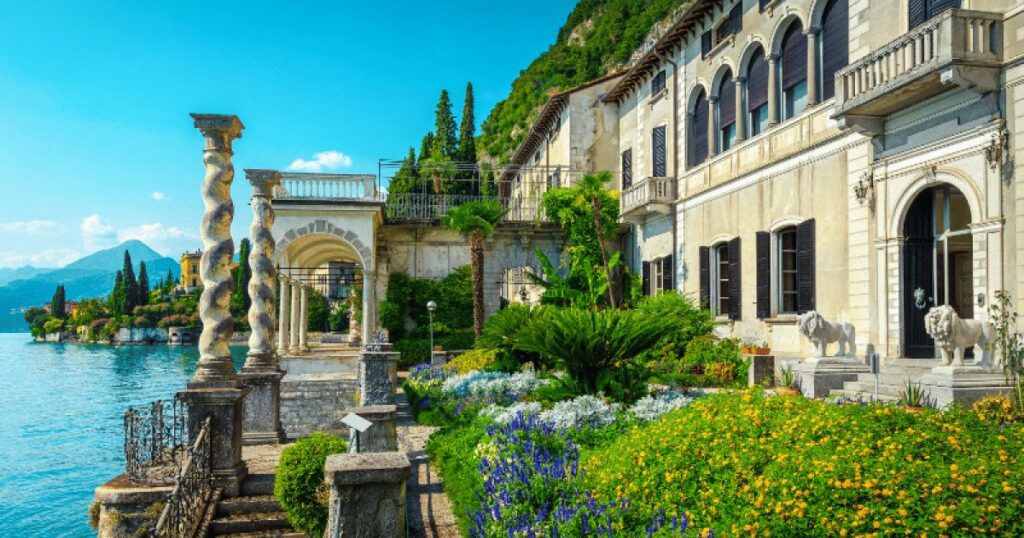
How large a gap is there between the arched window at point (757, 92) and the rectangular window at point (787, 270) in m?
2.84

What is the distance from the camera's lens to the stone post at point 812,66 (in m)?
15.6

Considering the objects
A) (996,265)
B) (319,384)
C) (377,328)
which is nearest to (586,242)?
(377,328)

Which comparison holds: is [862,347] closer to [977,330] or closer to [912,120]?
[977,330]

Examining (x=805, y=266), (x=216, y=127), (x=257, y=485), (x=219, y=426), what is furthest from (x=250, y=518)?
(x=805, y=266)

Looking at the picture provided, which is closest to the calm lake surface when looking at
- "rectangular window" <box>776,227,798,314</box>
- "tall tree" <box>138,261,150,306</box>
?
"rectangular window" <box>776,227,798,314</box>

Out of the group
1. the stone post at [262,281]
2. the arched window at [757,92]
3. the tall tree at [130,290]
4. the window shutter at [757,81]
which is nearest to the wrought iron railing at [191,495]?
the stone post at [262,281]

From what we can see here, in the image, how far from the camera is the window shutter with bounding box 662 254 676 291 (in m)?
23.3

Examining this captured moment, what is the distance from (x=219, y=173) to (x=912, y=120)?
36.6 ft

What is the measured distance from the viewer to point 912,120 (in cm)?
1241

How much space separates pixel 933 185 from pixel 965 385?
154 inches

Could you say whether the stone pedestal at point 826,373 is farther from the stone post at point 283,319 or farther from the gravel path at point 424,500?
the stone post at point 283,319

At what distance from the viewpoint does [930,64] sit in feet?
35.6

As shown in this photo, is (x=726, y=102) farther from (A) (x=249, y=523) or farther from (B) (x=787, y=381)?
(A) (x=249, y=523)

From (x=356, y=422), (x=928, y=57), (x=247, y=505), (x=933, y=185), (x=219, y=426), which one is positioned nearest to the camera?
(x=356, y=422)
